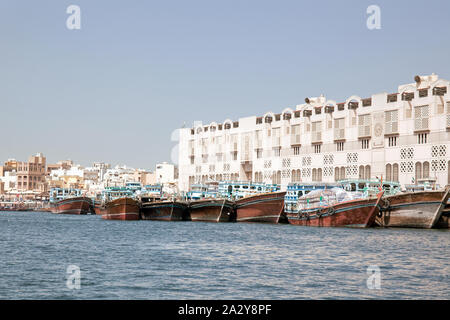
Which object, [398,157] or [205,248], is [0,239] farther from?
[398,157]

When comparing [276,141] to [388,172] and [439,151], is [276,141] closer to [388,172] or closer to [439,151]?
[388,172]

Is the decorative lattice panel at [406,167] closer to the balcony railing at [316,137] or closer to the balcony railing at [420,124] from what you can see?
the balcony railing at [420,124]

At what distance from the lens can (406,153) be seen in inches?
3258

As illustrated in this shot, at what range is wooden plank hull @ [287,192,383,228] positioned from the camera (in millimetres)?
60000

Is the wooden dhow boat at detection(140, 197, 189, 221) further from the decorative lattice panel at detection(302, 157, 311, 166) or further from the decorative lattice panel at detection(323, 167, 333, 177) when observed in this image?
the decorative lattice panel at detection(302, 157, 311, 166)

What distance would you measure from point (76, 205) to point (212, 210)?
183ft

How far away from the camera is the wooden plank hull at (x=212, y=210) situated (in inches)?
3201

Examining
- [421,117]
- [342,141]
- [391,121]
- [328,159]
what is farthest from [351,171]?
[421,117]

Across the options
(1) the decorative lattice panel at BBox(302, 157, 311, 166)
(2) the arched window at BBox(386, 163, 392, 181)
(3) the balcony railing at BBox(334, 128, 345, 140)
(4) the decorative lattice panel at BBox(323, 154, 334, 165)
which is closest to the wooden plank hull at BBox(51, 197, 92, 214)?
(1) the decorative lattice panel at BBox(302, 157, 311, 166)

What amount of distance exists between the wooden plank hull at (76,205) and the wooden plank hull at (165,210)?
143ft

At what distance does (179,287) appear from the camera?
25500mm

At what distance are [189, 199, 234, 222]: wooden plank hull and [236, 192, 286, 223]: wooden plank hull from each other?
1502mm

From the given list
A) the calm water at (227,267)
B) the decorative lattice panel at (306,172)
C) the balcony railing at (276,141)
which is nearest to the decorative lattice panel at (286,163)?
the balcony railing at (276,141)
